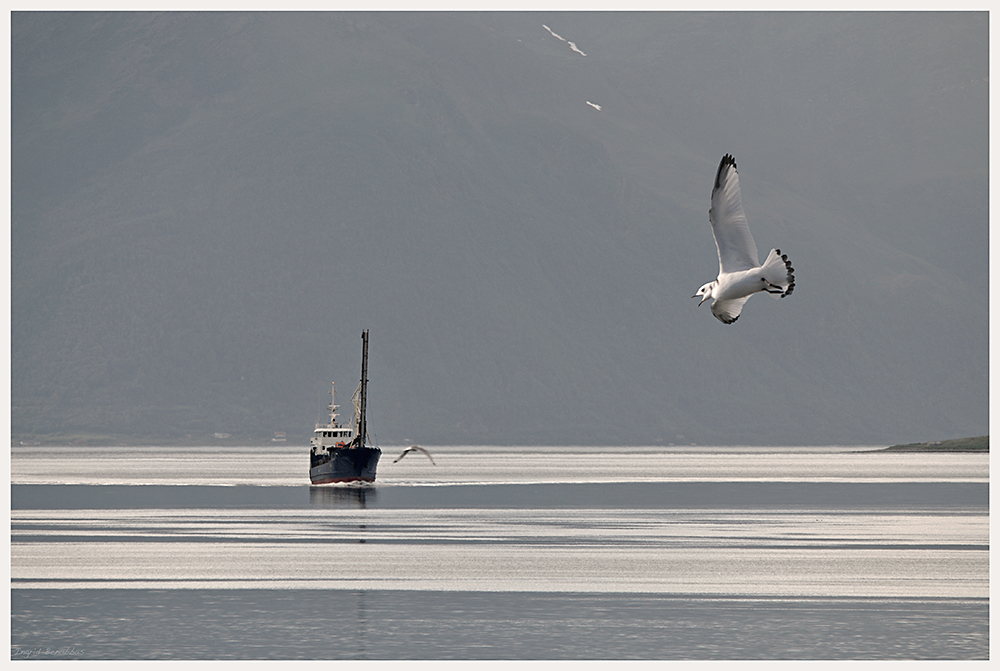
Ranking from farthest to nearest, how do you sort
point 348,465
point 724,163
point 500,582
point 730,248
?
point 348,465 → point 500,582 → point 730,248 → point 724,163

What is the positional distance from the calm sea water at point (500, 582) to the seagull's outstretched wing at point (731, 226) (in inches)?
593

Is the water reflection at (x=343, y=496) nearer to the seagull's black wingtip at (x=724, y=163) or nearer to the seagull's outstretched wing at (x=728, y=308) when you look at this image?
the seagull's outstretched wing at (x=728, y=308)

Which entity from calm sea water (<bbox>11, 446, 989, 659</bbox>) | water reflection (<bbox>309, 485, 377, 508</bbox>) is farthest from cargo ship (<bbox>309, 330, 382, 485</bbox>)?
calm sea water (<bbox>11, 446, 989, 659</bbox>)

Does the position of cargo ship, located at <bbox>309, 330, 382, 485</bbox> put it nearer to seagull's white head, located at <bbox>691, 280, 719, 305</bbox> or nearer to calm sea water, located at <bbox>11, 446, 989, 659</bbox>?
calm sea water, located at <bbox>11, 446, 989, 659</bbox>

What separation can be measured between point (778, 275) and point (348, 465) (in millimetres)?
118093

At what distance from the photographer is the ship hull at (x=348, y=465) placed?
145750 mm

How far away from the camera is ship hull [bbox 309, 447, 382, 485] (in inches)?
5738

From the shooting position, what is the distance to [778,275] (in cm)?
3112

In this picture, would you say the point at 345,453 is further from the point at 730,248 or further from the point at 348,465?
the point at 730,248

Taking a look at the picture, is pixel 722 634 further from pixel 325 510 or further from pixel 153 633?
pixel 325 510

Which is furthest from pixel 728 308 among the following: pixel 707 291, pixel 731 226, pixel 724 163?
pixel 724 163
